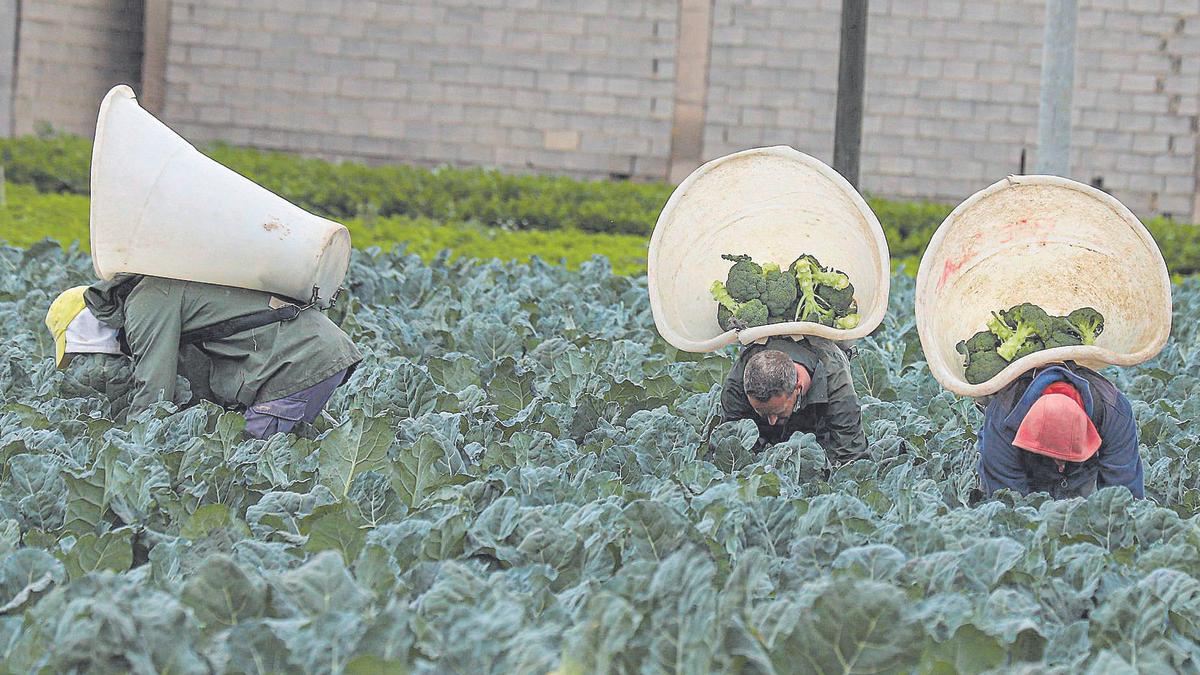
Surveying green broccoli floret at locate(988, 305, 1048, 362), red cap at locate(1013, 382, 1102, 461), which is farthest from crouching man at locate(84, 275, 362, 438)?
red cap at locate(1013, 382, 1102, 461)

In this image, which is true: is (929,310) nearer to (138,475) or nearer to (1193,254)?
(138,475)

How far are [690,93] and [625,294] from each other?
839cm

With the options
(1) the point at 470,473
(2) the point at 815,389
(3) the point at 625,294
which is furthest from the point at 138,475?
(3) the point at 625,294

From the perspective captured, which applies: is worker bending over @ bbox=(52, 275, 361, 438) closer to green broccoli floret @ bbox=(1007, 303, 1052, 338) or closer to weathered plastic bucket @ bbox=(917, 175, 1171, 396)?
weathered plastic bucket @ bbox=(917, 175, 1171, 396)

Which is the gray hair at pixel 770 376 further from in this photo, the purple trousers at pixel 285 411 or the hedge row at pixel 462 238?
the hedge row at pixel 462 238

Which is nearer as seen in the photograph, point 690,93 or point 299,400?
point 299,400

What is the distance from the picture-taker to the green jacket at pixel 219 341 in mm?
4520

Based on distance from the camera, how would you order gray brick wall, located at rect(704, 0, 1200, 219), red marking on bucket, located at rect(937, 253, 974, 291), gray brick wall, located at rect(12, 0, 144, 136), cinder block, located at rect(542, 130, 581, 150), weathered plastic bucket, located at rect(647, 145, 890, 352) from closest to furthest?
red marking on bucket, located at rect(937, 253, 974, 291) < weathered plastic bucket, located at rect(647, 145, 890, 352) < gray brick wall, located at rect(12, 0, 144, 136) < gray brick wall, located at rect(704, 0, 1200, 219) < cinder block, located at rect(542, 130, 581, 150)

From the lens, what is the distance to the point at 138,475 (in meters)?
3.68

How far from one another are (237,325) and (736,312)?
5.16ft

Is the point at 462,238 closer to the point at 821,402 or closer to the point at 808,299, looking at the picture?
the point at 808,299

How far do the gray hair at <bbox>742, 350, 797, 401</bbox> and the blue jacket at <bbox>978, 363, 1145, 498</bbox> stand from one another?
0.58 m

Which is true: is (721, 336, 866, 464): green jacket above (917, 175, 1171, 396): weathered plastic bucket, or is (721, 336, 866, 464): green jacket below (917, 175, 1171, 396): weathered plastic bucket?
below

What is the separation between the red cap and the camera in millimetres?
3811
